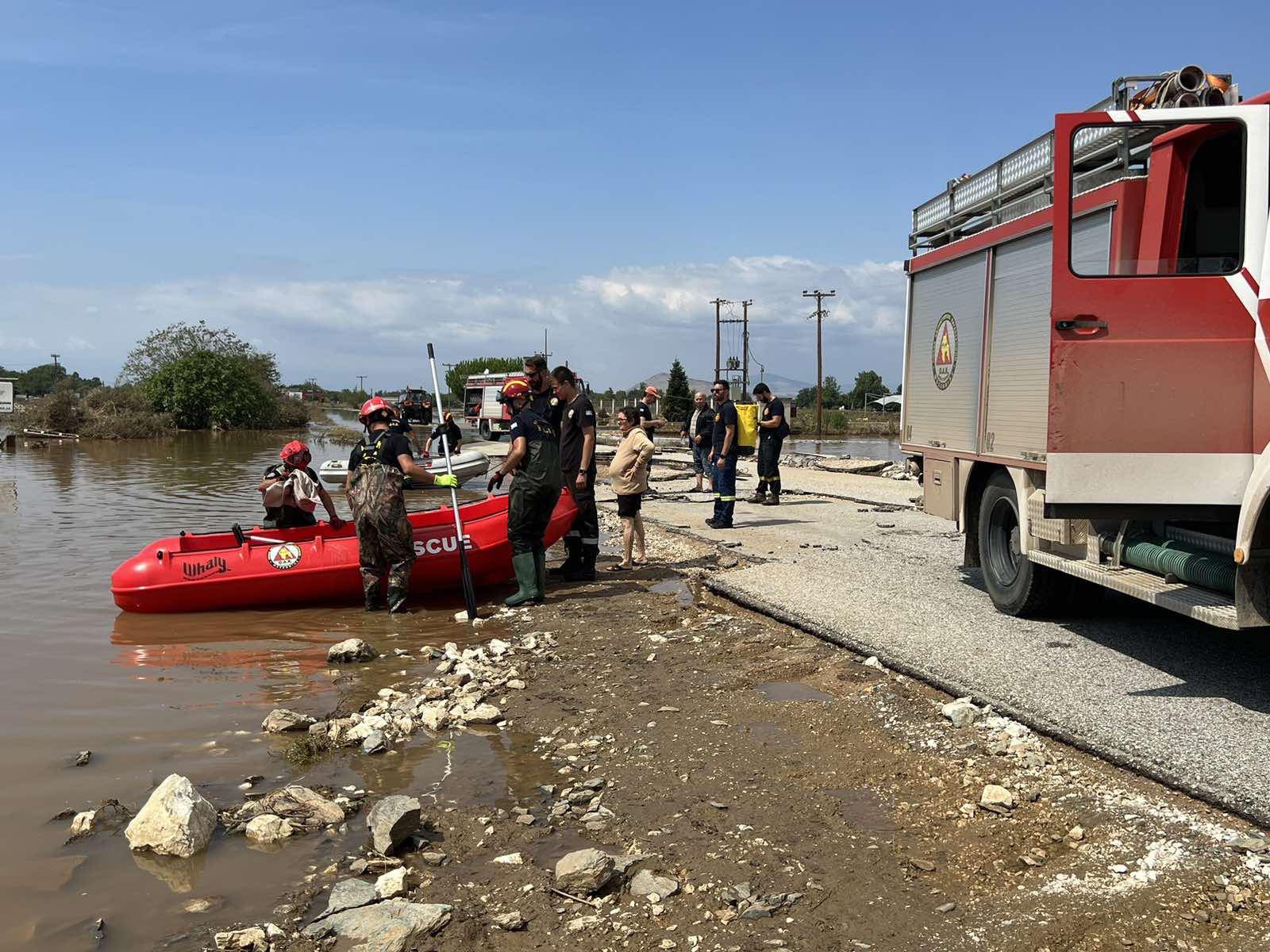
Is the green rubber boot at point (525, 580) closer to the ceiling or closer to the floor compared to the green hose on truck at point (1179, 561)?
closer to the floor

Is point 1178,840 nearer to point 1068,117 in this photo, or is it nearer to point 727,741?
point 727,741

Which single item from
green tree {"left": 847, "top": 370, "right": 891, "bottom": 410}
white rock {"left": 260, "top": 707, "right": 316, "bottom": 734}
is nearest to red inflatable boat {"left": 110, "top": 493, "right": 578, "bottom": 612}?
white rock {"left": 260, "top": 707, "right": 316, "bottom": 734}

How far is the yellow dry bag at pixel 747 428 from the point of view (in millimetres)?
15094

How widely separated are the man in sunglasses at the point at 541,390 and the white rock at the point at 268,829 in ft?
17.2

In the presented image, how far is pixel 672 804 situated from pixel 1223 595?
3214 millimetres

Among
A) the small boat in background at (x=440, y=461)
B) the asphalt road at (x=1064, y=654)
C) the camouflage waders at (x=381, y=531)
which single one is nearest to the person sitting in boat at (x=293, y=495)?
the camouflage waders at (x=381, y=531)

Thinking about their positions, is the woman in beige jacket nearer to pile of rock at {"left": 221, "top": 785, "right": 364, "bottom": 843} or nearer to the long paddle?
the long paddle

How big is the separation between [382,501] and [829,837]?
6140 mm

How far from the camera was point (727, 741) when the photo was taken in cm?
554

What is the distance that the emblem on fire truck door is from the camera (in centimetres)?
881

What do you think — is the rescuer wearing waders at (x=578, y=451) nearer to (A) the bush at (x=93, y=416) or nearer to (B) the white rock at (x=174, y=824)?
(B) the white rock at (x=174, y=824)

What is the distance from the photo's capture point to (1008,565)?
8031 millimetres

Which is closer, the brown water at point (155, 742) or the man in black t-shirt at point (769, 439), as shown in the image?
the brown water at point (155, 742)

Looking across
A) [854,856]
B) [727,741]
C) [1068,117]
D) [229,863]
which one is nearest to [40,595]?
[229,863]
